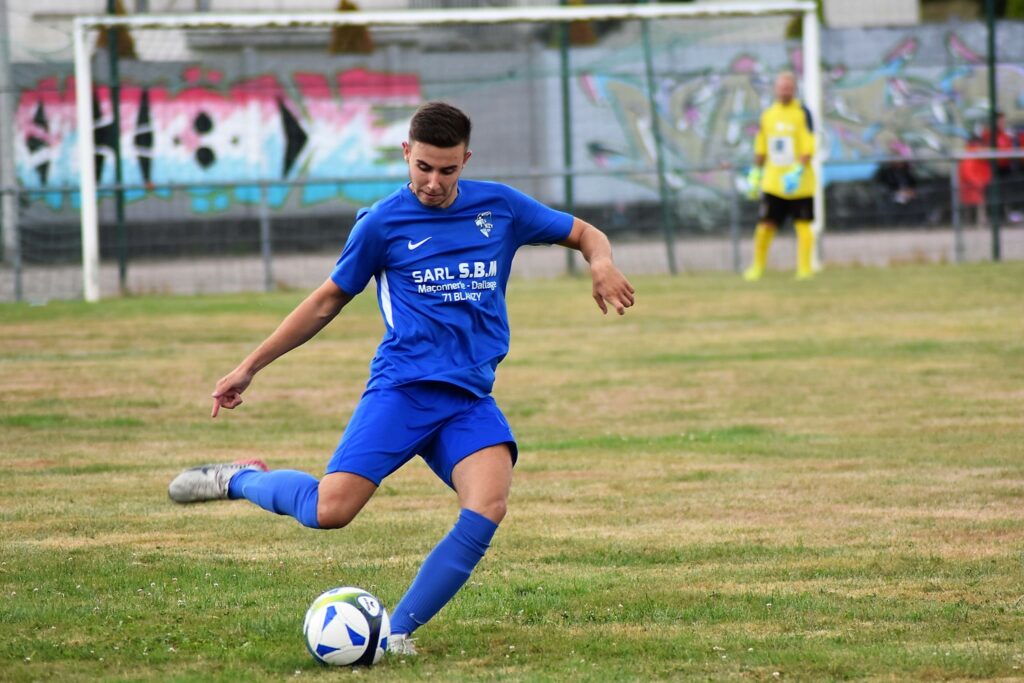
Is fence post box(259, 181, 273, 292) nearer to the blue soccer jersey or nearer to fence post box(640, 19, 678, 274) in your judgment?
fence post box(640, 19, 678, 274)

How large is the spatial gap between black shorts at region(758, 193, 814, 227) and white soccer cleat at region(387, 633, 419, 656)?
14.6 metres

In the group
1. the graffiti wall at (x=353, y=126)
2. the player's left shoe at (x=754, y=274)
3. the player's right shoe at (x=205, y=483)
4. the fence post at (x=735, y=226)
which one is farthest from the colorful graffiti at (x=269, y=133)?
the player's right shoe at (x=205, y=483)

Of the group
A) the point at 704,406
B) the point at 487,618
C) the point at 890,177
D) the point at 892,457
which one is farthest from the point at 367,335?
the point at 890,177

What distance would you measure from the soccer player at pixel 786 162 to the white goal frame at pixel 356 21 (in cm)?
46

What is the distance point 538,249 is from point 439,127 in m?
18.7

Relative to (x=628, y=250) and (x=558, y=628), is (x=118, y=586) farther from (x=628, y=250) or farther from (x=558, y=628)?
(x=628, y=250)

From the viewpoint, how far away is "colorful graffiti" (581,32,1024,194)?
22.8 metres

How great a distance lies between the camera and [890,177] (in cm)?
2455

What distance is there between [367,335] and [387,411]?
10211 millimetres

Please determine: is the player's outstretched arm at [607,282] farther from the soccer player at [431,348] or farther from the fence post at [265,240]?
the fence post at [265,240]

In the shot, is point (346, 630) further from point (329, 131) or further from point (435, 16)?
point (329, 131)

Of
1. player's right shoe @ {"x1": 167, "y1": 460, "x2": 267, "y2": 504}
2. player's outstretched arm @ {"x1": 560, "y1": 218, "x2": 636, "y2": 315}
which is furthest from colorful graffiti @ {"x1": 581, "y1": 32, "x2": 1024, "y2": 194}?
player's outstretched arm @ {"x1": 560, "y1": 218, "x2": 636, "y2": 315}

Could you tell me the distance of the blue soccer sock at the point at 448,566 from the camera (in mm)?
5031

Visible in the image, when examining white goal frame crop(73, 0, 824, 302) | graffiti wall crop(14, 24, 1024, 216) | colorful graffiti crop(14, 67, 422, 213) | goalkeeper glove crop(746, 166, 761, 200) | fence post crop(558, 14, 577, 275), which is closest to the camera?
white goal frame crop(73, 0, 824, 302)
